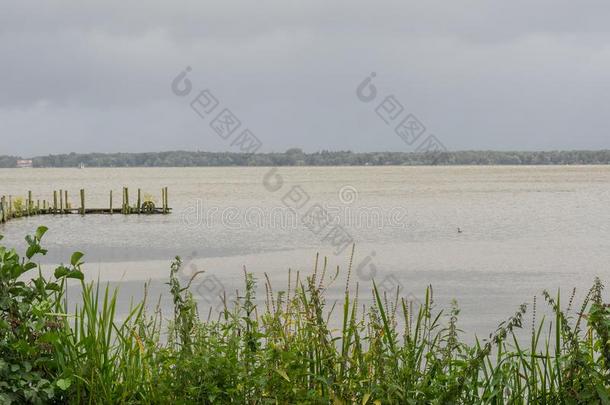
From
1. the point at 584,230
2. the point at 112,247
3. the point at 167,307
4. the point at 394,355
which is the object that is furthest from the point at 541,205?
the point at 394,355

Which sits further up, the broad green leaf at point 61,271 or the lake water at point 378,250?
the broad green leaf at point 61,271

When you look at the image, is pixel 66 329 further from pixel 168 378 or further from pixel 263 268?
pixel 263 268

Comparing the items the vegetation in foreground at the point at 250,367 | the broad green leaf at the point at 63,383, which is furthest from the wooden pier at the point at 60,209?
the broad green leaf at the point at 63,383

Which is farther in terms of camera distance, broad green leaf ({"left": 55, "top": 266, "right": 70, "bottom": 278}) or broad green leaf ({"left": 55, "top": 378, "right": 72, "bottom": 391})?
broad green leaf ({"left": 55, "top": 266, "right": 70, "bottom": 278})

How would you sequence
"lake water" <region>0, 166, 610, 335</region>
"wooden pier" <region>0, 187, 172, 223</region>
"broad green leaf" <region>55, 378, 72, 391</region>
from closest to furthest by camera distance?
"broad green leaf" <region>55, 378, 72, 391</region> → "lake water" <region>0, 166, 610, 335</region> → "wooden pier" <region>0, 187, 172, 223</region>

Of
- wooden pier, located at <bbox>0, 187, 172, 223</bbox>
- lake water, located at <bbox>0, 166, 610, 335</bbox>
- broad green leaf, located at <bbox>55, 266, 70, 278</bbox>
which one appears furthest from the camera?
wooden pier, located at <bbox>0, 187, 172, 223</bbox>

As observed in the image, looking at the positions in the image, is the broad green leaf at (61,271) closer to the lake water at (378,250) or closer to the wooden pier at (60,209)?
the lake water at (378,250)

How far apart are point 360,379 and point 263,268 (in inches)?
1019

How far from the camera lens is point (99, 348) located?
173 inches

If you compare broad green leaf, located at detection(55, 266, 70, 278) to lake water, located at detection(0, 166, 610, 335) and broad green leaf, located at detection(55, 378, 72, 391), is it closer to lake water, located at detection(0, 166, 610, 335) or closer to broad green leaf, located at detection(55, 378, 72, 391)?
broad green leaf, located at detection(55, 378, 72, 391)

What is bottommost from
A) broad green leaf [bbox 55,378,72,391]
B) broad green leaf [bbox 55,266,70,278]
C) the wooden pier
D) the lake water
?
the lake water

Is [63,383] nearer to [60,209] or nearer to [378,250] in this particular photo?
[378,250]

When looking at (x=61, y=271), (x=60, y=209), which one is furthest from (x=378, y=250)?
(x=61, y=271)

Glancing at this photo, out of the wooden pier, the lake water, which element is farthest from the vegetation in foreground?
the wooden pier
